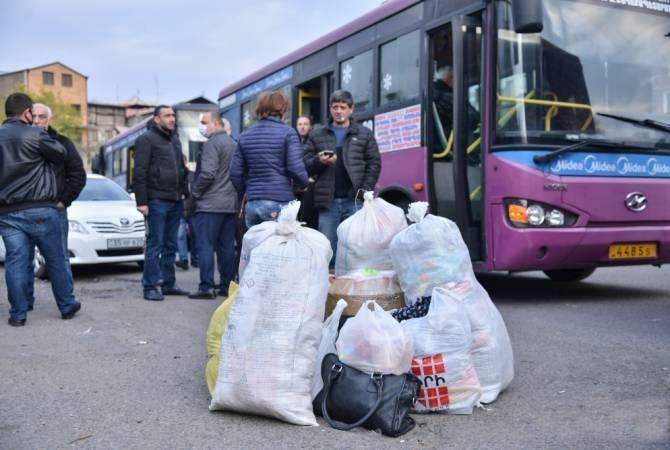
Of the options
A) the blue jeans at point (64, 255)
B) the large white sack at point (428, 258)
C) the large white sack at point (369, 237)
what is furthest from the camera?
the blue jeans at point (64, 255)

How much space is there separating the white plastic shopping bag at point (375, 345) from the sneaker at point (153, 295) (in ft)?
14.4

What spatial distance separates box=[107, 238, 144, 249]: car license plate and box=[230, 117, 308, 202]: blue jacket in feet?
14.6

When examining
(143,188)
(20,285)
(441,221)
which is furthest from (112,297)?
(441,221)

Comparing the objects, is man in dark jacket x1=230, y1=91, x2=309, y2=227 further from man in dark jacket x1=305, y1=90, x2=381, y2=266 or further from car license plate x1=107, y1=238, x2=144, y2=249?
car license plate x1=107, y1=238, x2=144, y2=249

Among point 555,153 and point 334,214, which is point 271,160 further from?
point 555,153

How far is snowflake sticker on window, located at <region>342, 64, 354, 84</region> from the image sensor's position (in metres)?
9.04

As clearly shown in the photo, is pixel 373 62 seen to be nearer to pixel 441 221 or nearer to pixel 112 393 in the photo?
pixel 441 221

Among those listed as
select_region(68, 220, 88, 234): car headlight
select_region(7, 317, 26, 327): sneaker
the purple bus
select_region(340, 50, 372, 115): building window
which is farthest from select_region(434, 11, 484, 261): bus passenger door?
select_region(68, 220, 88, 234): car headlight

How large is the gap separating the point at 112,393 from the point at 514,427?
207 cm

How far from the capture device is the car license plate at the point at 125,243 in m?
9.91

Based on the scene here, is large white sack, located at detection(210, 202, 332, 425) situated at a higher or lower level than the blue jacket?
lower

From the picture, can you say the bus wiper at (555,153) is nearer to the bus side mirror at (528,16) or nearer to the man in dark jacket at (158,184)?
the bus side mirror at (528,16)

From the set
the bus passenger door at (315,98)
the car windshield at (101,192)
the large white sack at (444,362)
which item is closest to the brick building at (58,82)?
the car windshield at (101,192)

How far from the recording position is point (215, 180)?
23.8ft
